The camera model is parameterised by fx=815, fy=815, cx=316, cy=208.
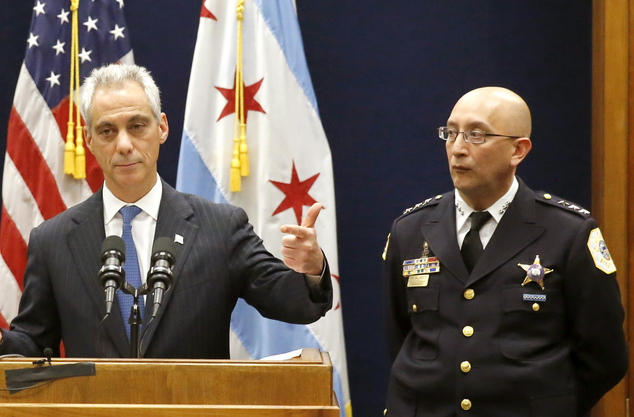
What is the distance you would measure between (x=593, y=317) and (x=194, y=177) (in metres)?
1.94

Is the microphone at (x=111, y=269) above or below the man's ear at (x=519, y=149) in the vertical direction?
below

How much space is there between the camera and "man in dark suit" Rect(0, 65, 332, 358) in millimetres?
2240

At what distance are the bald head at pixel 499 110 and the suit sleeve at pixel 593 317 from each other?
14.3 inches

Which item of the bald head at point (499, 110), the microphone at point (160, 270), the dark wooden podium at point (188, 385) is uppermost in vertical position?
the bald head at point (499, 110)

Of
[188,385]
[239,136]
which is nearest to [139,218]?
[188,385]

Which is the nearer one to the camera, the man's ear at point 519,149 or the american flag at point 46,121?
the man's ear at point 519,149

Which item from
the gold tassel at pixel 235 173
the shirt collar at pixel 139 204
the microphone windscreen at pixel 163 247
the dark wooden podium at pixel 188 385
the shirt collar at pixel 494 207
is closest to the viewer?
the dark wooden podium at pixel 188 385

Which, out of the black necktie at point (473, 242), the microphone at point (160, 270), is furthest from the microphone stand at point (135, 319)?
the black necktie at point (473, 242)

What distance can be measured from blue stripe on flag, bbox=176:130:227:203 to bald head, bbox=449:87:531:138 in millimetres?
1465

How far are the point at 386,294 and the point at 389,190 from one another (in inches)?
55.2

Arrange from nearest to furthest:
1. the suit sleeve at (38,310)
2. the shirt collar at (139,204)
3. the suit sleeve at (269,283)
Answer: the suit sleeve at (269,283), the suit sleeve at (38,310), the shirt collar at (139,204)

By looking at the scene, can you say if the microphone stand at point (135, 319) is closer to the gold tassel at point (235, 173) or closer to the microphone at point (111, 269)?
the microphone at point (111, 269)

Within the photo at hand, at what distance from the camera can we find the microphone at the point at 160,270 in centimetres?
179

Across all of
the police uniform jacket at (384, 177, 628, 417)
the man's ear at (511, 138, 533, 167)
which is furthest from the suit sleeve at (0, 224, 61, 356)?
the man's ear at (511, 138, 533, 167)
